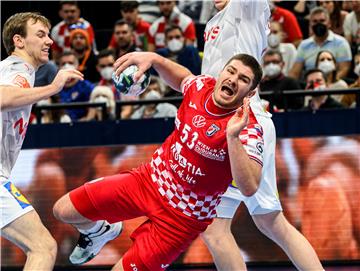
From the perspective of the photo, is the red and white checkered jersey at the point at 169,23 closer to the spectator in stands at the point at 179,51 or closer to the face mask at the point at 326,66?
the spectator in stands at the point at 179,51

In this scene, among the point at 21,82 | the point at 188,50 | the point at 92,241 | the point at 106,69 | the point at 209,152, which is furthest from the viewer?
the point at 106,69

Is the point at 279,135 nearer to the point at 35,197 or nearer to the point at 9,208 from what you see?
the point at 35,197

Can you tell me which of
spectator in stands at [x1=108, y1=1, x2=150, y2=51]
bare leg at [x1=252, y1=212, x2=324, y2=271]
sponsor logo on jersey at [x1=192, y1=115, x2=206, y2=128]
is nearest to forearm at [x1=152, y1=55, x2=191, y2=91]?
sponsor logo on jersey at [x1=192, y1=115, x2=206, y2=128]

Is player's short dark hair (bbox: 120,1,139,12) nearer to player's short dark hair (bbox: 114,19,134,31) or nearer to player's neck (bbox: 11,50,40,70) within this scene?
player's short dark hair (bbox: 114,19,134,31)

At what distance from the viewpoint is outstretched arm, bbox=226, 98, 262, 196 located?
542cm

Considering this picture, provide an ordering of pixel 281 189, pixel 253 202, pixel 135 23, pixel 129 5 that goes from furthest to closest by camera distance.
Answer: pixel 135 23
pixel 129 5
pixel 281 189
pixel 253 202

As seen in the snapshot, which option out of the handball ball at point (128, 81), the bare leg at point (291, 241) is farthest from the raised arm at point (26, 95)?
the bare leg at point (291, 241)

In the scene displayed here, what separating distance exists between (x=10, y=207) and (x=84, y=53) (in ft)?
18.0

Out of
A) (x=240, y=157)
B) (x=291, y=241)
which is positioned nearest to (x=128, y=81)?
(x=240, y=157)

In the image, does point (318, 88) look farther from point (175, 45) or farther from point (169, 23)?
point (169, 23)

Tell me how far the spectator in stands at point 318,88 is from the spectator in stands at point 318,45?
0.60 m

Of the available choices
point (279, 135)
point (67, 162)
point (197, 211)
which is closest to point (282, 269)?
point (279, 135)

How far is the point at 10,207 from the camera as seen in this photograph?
19.5ft

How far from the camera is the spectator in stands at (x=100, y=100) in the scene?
966 centimetres
